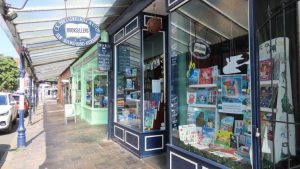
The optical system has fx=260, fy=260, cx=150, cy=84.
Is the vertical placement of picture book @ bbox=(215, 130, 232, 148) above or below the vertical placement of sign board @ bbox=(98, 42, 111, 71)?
below

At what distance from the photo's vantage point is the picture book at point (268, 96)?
3039mm

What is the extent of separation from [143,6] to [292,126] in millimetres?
3917

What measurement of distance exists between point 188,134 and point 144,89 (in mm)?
2090

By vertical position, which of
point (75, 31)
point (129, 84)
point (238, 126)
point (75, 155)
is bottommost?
point (75, 155)

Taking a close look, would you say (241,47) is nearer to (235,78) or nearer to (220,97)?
(235,78)

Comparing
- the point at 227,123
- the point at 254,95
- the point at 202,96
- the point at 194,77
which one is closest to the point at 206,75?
the point at 194,77

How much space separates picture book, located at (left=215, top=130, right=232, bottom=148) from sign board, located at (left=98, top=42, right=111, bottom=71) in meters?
4.39

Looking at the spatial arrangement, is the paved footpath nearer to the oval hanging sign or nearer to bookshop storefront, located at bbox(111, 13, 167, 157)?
bookshop storefront, located at bbox(111, 13, 167, 157)

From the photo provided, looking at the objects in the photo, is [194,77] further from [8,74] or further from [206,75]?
[8,74]

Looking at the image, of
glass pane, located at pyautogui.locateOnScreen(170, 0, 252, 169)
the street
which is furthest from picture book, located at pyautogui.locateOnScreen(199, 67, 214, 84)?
the street

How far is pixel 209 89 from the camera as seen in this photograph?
4.34m

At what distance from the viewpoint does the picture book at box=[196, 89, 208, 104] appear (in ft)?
14.5

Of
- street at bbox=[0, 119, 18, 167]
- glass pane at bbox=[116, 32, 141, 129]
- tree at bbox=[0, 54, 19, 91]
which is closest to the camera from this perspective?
glass pane at bbox=[116, 32, 141, 129]

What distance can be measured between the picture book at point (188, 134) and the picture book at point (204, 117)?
0.12 metres
